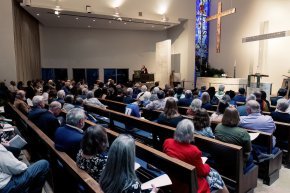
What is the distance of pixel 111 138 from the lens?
9.02 ft

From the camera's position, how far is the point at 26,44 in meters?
10.1

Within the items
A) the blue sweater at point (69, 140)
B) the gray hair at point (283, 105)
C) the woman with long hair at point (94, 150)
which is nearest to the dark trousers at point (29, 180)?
the blue sweater at point (69, 140)

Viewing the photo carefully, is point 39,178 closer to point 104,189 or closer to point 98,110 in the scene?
point 104,189

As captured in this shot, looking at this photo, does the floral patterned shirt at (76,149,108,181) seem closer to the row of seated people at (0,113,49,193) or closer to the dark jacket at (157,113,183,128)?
the row of seated people at (0,113,49,193)

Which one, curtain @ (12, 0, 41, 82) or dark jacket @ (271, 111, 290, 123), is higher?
curtain @ (12, 0, 41, 82)

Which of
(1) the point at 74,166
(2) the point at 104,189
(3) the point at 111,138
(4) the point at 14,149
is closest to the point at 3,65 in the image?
(4) the point at 14,149

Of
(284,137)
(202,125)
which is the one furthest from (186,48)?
(202,125)

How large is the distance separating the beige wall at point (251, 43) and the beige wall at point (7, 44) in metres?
10.5

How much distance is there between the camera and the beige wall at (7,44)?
8.29 metres

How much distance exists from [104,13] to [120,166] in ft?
32.2

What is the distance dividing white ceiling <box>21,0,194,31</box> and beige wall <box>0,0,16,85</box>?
65 cm

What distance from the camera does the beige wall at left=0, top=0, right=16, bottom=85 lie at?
8.29 m

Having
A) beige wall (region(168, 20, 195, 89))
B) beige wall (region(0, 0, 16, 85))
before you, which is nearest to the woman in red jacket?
beige wall (region(0, 0, 16, 85))

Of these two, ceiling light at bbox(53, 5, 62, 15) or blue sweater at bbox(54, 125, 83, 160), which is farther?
ceiling light at bbox(53, 5, 62, 15)
